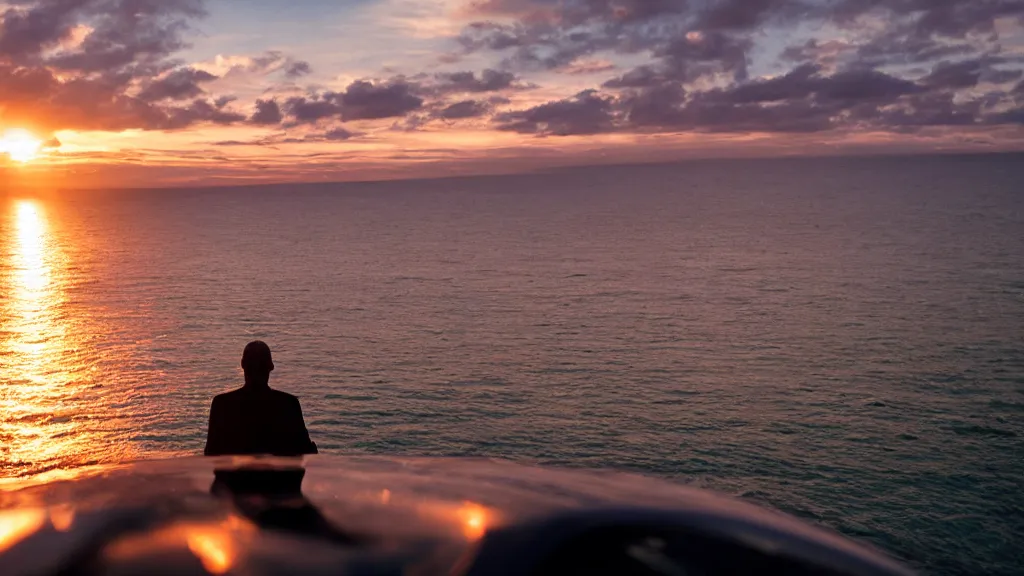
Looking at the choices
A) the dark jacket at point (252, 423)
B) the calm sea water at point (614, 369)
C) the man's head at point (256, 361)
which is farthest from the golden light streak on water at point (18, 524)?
the calm sea water at point (614, 369)

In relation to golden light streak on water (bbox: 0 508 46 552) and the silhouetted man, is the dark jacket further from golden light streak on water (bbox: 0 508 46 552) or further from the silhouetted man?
golden light streak on water (bbox: 0 508 46 552)

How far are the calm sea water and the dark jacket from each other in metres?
17.8

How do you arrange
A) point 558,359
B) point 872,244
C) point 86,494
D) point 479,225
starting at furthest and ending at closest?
point 479,225 → point 872,244 → point 558,359 → point 86,494

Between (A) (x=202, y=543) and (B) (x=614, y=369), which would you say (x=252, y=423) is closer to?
(A) (x=202, y=543)

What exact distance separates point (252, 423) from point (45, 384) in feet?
123

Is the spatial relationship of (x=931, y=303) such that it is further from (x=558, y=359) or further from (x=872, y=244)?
(x=872, y=244)

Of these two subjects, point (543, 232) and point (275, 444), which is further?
point (543, 232)

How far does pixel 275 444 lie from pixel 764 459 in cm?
2282

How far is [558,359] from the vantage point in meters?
43.6

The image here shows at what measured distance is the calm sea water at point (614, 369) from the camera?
2647 cm

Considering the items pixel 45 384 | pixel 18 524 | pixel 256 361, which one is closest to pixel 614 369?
pixel 45 384

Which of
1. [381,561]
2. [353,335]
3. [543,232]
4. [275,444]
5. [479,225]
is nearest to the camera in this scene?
[381,561]

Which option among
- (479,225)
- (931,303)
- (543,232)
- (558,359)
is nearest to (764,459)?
(558,359)

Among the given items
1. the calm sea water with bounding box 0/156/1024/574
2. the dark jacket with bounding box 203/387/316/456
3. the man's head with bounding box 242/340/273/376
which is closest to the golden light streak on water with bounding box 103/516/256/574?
the dark jacket with bounding box 203/387/316/456
